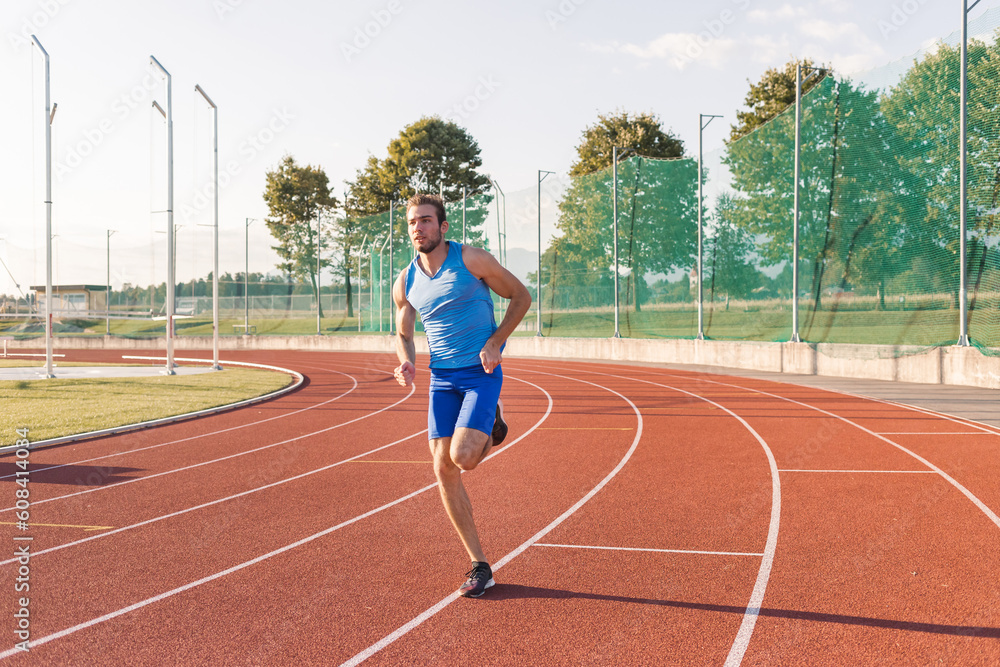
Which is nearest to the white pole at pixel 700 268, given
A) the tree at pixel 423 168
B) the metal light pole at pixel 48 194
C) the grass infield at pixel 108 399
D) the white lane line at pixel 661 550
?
the grass infield at pixel 108 399

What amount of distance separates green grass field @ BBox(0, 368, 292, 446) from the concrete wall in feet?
40.6

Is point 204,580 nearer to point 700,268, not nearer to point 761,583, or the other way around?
point 761,583

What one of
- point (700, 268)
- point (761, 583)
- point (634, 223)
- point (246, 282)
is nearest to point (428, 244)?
point (761, 583)

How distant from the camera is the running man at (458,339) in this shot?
4102 mm

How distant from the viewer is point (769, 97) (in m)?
45.5

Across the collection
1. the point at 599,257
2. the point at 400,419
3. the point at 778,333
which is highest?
the point at 599,257

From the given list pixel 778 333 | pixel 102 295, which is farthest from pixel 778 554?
pixel 102 295

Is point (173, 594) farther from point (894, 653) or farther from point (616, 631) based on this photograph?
point (894, 653)

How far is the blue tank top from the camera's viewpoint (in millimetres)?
4137

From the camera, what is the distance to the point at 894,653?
11.0 ft

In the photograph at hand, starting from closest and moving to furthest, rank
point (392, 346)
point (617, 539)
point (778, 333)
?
point (617, 539) → point (778, 333) → point (392, 346)

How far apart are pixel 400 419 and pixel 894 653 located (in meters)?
9.61

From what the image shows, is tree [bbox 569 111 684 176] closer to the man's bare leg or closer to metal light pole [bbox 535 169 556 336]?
metal light pole [bbox 535 169 556 336]

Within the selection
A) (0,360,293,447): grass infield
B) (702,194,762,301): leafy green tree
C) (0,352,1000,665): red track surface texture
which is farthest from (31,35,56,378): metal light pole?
(702,194,762,301): leafy green tree
